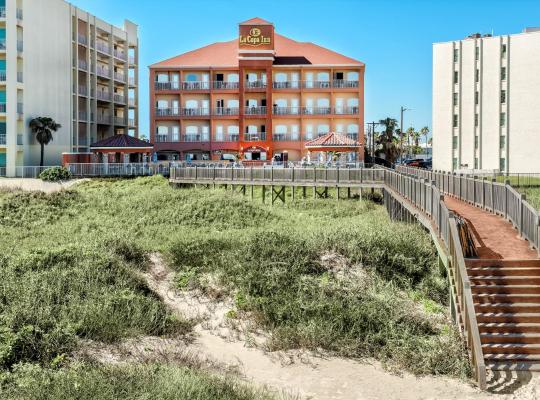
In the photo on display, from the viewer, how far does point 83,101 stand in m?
64.4

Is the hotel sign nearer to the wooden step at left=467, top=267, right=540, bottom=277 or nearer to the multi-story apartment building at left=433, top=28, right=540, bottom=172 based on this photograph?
the multi-story apartment building at left=433, top=28, right=540, bottom=172

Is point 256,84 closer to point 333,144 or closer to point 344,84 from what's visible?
point 344,84

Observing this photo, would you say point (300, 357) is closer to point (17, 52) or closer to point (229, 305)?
point (229, 305)

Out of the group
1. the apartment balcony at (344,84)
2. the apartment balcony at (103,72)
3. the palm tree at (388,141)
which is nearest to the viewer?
the apartment balcony at (344,84)

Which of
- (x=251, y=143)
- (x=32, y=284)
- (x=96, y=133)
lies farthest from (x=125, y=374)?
(x=96, y=133)

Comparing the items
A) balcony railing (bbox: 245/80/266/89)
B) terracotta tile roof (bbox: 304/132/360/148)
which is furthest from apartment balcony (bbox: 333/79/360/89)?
terracotta tile roof (bbox: 304/132/360/148)

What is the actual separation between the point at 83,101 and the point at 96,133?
3.42 m

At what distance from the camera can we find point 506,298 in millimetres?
14836

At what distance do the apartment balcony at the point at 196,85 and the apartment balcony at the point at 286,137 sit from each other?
7.65 m

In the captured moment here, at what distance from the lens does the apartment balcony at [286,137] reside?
64125 mm

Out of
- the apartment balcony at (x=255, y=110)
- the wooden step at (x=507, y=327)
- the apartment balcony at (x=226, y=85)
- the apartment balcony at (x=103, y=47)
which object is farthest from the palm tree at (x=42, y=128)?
the wooden step at (x=507, y=327)

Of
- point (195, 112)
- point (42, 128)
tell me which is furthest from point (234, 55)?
point (42, 128)

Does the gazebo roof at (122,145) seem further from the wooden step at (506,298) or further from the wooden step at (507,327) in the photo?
the wooden step at (507,327)

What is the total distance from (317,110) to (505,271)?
49460mm
